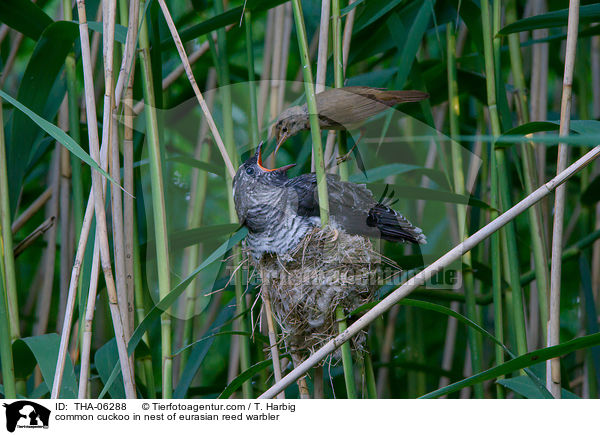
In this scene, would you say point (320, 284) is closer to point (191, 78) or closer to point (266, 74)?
point (191, 78)

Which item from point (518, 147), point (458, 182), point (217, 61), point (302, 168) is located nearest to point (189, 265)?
point (302, 168)

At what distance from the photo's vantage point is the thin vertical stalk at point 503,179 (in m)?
1.07

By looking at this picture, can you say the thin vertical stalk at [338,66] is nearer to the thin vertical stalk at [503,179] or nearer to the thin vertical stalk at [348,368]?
the thin vertical stalk at [348,368]

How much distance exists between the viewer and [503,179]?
1077 millimetres

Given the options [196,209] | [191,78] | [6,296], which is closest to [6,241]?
[6,296]

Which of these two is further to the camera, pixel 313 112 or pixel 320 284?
pixel 320 284

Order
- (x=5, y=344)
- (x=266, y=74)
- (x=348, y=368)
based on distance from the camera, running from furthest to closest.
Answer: (x=266, y=74), (x=5, y=344), (x=348, y=368)

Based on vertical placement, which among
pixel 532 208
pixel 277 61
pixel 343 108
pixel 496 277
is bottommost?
pixel 496 277

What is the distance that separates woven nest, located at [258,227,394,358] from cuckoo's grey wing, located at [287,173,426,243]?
29 millimetres

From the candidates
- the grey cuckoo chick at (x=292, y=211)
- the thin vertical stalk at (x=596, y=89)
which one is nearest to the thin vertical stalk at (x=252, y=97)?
the grey cuckoo chick at (x=292, y=211)

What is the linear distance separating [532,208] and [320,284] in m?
0.44

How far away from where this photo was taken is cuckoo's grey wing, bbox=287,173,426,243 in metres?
1.02
